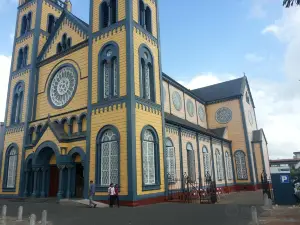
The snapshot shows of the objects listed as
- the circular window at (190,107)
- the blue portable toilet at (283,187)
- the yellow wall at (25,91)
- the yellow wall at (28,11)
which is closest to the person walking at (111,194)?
the blue portable toilet at (283,187)

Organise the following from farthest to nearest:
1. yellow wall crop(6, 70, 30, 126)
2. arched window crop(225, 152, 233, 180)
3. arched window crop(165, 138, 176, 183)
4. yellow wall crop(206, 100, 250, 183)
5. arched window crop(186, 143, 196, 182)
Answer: yellow wall crop(206, 100, 250, 183) < arched window crop(225, 152, 233, 180) < yellow wall crop(6, 70, 30, 126) < arched window crop(186, 143, 196, 182) < arched window crop(165, 138, 176, 183)

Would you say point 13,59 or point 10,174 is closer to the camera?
point 10,174

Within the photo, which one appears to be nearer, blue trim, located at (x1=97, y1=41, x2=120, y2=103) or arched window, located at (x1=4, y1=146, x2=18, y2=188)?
blue trim, located at (x1=97, y1=41, x2=120, y2=103)

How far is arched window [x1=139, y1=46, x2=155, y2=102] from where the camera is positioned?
1867 cm

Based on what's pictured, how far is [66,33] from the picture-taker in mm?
23594

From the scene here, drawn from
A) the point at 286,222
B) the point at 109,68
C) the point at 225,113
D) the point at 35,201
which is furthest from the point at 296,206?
the point at 225,113

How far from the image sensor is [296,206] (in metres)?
13.9

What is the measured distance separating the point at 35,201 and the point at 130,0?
1605 centimetres

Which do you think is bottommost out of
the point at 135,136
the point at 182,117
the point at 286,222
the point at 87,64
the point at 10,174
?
the point at 286,222

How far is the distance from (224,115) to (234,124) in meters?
1.82

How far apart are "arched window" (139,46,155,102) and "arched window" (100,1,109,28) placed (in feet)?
12.4

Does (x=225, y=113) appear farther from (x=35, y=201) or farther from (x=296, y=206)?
(x=35, y=201)

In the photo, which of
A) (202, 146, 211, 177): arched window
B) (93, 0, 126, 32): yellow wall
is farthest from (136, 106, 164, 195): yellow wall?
(202, 146, 211, 177): arched window

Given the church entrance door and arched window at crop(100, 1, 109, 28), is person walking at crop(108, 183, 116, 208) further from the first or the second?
arched window at crop(100, 1, 109, 28)
